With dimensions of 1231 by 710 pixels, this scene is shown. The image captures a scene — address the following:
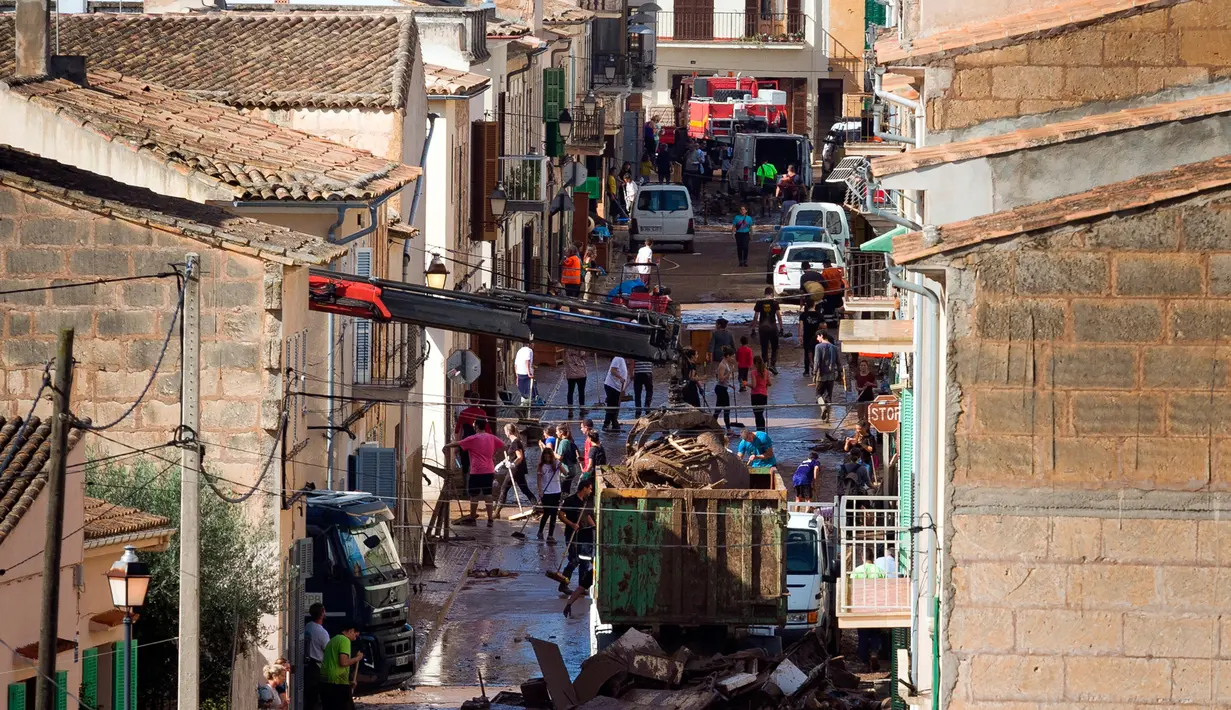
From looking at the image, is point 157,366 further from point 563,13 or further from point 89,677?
point 563,13

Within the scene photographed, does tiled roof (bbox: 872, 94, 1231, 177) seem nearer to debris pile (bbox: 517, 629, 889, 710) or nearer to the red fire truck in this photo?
debris pile (bbox: 517, 629, 889, 710)

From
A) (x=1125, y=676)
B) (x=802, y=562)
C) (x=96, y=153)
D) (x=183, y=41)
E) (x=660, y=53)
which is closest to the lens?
(x=1125, y=676)

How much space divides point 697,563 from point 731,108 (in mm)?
47811

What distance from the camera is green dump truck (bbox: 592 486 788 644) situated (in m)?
21.9

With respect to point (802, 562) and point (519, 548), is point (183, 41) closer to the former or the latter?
point (519, 548)

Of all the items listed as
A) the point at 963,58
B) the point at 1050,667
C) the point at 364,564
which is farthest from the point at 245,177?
the point at 1050,667

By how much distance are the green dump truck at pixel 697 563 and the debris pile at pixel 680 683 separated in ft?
1.77

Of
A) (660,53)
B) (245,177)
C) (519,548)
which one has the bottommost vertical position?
(519,548)

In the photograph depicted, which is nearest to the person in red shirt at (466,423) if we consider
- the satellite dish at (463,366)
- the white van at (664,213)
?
the satellite dish at (463,366)

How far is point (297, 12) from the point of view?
29891 millimetres

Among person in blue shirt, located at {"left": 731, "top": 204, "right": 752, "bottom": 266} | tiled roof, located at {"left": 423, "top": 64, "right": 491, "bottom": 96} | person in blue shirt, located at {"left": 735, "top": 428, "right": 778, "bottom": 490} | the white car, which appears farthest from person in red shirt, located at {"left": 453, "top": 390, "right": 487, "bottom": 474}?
person in blue shirt, located at {"left": 731, "top": 204, "right": 752, "bottom": 266}

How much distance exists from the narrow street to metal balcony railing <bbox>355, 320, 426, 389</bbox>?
1891 millimetres

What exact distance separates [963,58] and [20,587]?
7591 mm

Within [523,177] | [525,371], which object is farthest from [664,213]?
[525,371]
